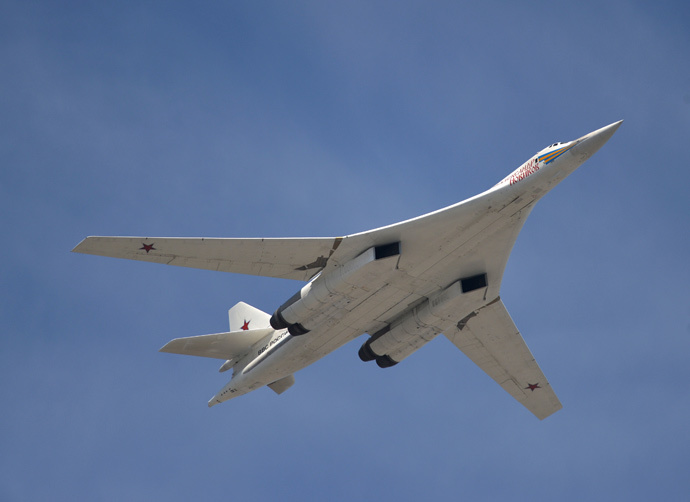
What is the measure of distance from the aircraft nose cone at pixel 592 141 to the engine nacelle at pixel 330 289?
20.3 ft

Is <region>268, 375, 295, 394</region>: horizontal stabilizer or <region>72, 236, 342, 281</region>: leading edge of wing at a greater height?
<region>72, 236, 342, 281</region>: leading edge of wing

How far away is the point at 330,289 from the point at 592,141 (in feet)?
30.7

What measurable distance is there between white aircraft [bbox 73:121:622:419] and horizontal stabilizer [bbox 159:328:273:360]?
1.5 inches

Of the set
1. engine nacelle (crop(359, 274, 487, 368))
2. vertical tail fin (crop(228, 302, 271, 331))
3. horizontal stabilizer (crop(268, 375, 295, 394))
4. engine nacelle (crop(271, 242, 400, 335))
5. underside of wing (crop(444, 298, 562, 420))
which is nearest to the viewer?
engine nacelle (crop(271, 242, 400, 335))

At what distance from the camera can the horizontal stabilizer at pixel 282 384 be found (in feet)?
116

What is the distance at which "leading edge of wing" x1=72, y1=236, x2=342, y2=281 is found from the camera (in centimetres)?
2773

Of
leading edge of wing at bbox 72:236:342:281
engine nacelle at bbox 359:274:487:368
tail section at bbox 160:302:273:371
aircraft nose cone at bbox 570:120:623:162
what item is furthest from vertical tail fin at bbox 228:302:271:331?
aircraft nose cone at bbox 570:120:623:162

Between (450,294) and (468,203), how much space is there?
4.12 m

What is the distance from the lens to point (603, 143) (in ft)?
85.1

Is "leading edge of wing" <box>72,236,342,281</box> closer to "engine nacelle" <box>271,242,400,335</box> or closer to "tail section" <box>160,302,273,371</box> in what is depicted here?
"engine nacelle" <box>271,242,400,335</box>

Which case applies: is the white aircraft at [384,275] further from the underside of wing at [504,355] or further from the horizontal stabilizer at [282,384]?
the horizontal stabilizer at [282,384]

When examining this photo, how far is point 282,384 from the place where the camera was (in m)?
35.5

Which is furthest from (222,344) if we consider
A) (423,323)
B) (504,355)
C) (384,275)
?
(504,355)

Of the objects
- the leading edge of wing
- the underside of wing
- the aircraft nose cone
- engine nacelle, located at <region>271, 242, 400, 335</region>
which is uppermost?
the aircraft nose cone
